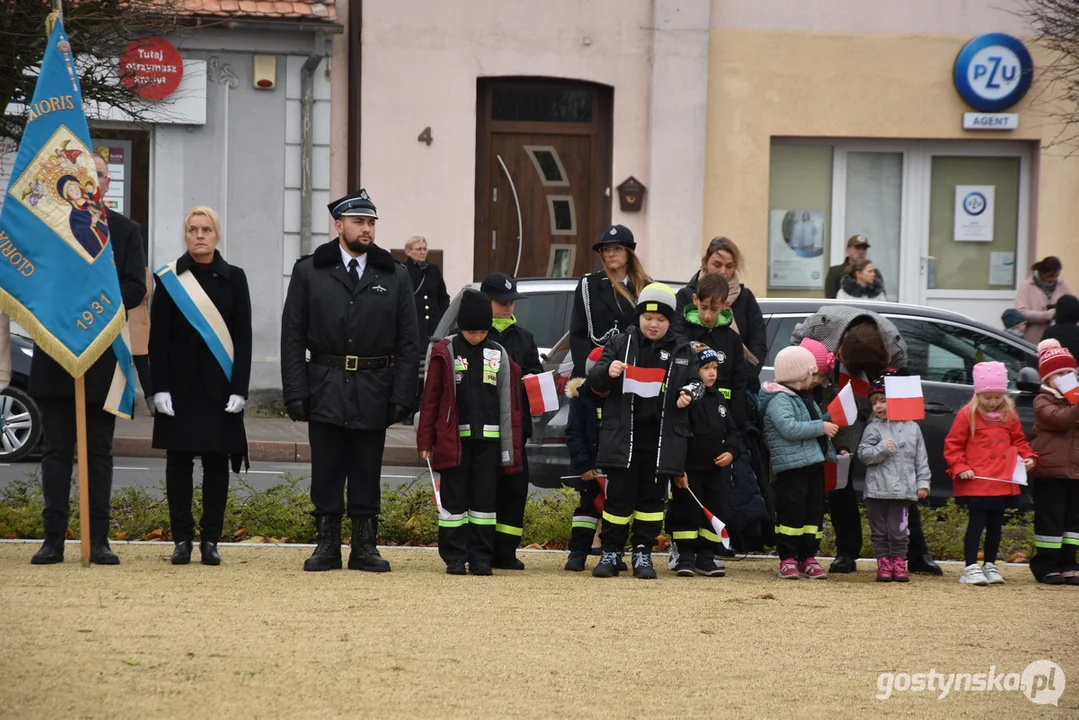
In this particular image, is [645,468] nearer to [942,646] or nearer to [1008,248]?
[942,646]

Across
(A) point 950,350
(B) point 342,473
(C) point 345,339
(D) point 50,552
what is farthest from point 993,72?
(D) point 50,552

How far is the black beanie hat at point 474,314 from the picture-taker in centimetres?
917

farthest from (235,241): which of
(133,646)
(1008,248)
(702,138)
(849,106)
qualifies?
(133,646)

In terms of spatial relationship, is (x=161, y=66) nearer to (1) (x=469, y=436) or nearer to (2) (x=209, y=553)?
(2) (x=209, y=553)

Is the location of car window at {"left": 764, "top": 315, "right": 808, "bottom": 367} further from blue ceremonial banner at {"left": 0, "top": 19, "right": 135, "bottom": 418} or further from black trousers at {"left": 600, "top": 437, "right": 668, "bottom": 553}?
blue ceremonial banner at {"left": 0, "top": 19, "right": 135, "bottom": 418}

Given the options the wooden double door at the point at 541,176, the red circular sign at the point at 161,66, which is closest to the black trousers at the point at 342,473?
the red circular sign at the point at 161,66

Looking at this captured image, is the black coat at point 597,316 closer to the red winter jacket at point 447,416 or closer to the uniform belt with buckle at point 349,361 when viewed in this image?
the red winter jacket at point 447,416

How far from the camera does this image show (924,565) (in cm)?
980

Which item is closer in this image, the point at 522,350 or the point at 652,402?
the point at 652,402

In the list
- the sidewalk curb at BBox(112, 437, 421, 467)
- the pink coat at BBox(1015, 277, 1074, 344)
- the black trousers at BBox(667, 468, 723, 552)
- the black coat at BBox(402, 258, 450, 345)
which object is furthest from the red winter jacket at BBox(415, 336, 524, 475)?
the pink coat at BBox(1015, 277, 1074, 344)

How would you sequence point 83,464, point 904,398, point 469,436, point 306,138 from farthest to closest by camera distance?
point 306,138, point 904,398, point 469,436, point 83,464

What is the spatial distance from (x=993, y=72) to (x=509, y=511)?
1417 centimetres

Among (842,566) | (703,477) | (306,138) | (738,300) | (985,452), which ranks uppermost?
(306,138)

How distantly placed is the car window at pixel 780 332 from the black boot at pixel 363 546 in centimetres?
432
